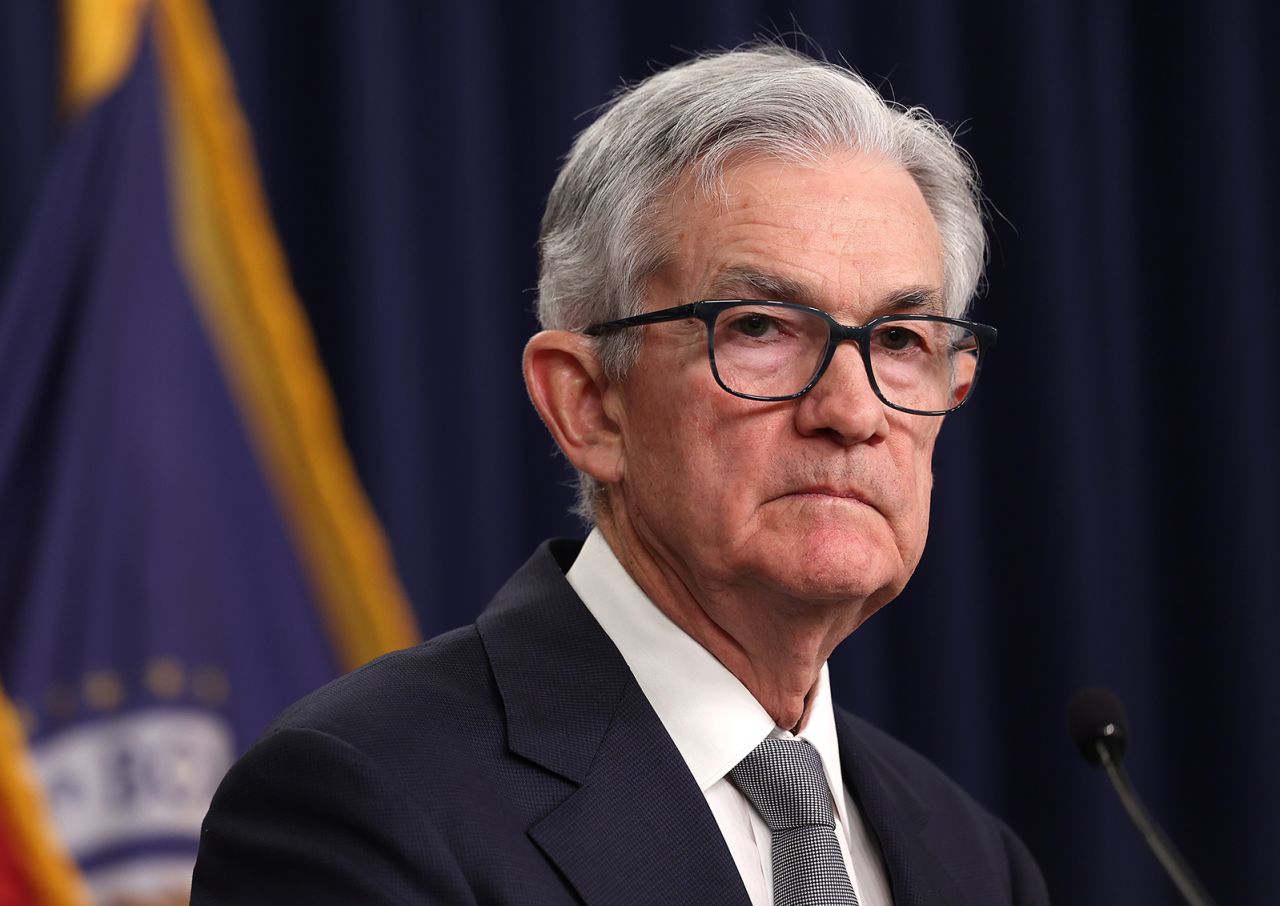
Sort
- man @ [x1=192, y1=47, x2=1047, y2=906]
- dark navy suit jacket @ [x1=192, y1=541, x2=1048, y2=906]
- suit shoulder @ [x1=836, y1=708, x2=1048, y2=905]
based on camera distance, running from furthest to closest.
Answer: suit shoulder @ [x1=836, y1=708, x2=1048, y2=905] → man @ [x1=192, y1=47, x2=1047, y2=906] → dark navy suit jacket @ [x1=192, y1=541, x2=1048, y2=906]

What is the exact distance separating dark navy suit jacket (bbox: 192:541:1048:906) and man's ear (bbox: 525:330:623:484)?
121 millimetres

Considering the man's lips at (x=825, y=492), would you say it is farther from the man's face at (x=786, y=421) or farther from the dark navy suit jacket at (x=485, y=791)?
the dark navy suit jacket at (x=485, y=791)

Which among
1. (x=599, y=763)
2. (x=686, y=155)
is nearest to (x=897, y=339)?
(x=686, y=155)

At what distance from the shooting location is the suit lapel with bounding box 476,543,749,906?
1.27m

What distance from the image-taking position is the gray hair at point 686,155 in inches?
57.6

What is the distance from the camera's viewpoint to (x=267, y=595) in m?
2.66

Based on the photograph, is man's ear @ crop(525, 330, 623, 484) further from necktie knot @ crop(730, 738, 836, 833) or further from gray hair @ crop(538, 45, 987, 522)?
necktie knot @ crop(730, 738, 836, 833)

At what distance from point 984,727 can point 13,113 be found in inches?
A: 90.7

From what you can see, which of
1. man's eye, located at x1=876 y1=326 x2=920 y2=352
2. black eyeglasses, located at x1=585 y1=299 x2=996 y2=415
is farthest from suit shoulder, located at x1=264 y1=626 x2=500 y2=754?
man's eye, located at x1=876 y1=326 x2=920 y2=352

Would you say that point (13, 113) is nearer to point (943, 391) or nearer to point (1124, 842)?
point (943, 391)

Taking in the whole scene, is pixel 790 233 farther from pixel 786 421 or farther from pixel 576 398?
pixel 576 398

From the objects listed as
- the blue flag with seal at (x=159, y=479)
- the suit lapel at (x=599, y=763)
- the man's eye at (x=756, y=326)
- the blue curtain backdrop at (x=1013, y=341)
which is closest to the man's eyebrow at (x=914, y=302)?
the man's eye at (x=756, y=326)

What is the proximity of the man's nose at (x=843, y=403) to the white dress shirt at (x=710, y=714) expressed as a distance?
25 cm

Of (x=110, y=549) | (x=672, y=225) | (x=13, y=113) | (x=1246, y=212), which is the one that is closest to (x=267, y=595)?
(x=110, y=549)
